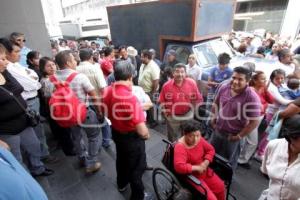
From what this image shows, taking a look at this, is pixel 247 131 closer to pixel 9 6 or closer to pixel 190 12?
pixel 190 12

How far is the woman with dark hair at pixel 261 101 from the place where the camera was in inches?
105

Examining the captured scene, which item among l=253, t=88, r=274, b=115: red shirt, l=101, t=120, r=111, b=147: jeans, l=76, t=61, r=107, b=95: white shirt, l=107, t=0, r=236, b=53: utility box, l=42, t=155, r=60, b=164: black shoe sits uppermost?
l=107, t=0, r=236, b=53: utility box

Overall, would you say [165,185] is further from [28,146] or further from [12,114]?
[12,114]

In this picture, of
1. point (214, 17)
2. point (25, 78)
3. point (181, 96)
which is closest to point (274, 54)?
point (214, 17)

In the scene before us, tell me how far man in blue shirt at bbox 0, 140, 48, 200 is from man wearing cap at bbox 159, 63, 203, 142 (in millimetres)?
2112

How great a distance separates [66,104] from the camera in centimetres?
221

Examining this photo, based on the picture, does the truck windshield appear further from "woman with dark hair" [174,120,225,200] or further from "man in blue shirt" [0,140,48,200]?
"man in blue shirt" [0,140,48,200]

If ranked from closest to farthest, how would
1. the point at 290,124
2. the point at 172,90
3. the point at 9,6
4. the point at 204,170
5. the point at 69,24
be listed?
the point at 290,124 → the point at 204,170 → the point at 172,90 → the point at 9,6 → the point at 69,24

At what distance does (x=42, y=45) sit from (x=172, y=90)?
369cm

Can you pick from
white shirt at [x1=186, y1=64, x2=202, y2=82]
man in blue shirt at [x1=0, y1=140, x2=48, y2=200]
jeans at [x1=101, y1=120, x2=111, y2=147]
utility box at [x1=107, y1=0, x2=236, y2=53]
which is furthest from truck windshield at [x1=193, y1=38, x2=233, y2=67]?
man in blue shirt at [x1=0, y1=140, x2=48, y2=200]

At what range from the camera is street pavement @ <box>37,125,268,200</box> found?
2477 millimetres

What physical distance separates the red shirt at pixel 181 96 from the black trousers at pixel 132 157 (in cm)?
88

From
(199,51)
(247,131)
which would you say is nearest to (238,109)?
(247,131)

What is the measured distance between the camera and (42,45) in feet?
15.2
